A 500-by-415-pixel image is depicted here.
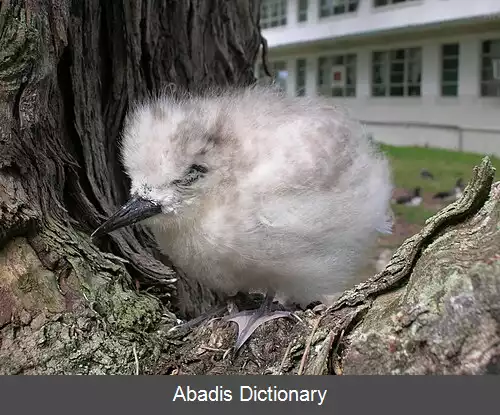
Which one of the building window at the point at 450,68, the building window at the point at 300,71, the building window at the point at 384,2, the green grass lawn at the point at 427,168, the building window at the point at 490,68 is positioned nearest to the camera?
the green grass lawn at the point at 427,168

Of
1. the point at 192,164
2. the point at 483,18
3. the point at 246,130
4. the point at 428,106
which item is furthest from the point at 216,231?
the point at 428,106

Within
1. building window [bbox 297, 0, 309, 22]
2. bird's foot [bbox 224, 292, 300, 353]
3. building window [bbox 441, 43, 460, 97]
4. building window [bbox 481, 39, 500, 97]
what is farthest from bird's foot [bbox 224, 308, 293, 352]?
building window [bbox 297, 0, 309, 22]

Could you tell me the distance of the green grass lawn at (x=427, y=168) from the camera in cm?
407

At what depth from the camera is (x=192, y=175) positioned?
140cm

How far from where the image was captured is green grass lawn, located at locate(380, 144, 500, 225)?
4.07m

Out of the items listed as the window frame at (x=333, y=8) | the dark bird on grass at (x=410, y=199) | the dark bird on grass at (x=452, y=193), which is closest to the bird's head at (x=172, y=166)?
the dark bird on grass at (x=410, y=199)

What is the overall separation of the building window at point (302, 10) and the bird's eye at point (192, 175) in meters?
5.91

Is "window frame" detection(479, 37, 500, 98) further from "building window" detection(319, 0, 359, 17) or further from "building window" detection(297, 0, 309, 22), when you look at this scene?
"building window" detection(297, 0, 309, 22)

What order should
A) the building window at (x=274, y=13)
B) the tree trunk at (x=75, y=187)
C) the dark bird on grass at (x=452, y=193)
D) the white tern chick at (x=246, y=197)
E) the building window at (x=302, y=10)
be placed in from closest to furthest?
the tree trunk at (x=75, y=187)
the white tern chick at (x=246, y=197)
the dark bird on grass at (x=452, y=193)
the building window at (x=302, y=10)
the building window at (x=274, y=13)

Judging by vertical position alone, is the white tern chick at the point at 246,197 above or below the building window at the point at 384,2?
below

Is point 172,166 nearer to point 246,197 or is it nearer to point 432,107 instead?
point 246,197

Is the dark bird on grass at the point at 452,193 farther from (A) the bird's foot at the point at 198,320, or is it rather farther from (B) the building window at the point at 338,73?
(A) the bird's foot at the point at 198,320

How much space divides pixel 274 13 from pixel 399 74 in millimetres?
2221

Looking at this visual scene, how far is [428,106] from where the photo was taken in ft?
19.1
